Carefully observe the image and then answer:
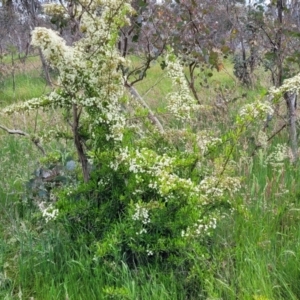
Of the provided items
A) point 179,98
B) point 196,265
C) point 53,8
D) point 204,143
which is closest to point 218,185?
point 204,143

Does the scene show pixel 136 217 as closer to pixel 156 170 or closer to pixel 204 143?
pixel 156 170

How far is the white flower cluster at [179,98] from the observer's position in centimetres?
286

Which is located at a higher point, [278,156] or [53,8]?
[53,8]

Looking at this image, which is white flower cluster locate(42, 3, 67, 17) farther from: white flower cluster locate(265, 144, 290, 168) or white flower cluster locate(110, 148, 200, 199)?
white flower cluster locate(265, 144, 290, 168)

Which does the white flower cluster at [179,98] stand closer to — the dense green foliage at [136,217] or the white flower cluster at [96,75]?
the dense green foliage at [136,217]

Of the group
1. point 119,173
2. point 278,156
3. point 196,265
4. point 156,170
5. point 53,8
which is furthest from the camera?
point 278,156

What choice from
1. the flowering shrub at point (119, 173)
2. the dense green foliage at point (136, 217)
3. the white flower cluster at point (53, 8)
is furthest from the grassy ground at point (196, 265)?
the white flower cluster at point (53, 8)

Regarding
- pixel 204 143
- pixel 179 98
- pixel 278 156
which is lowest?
pixel 278 156

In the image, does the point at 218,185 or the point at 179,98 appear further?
the point at 179,98

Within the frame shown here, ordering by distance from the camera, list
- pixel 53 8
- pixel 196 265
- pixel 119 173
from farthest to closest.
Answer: pixel 53 8 < pixel 119 173 < pixel 196 265

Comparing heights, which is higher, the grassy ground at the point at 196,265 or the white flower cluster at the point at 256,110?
the white flower cluster at the point at 256,110

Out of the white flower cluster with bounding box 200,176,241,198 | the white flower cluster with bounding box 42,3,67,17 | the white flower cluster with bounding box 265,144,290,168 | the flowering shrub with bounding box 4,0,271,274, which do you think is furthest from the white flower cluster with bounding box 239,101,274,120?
the white flower cluster with bounding box 42,3,67,17

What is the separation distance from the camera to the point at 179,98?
9.52ft

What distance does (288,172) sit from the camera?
356 centimetres
